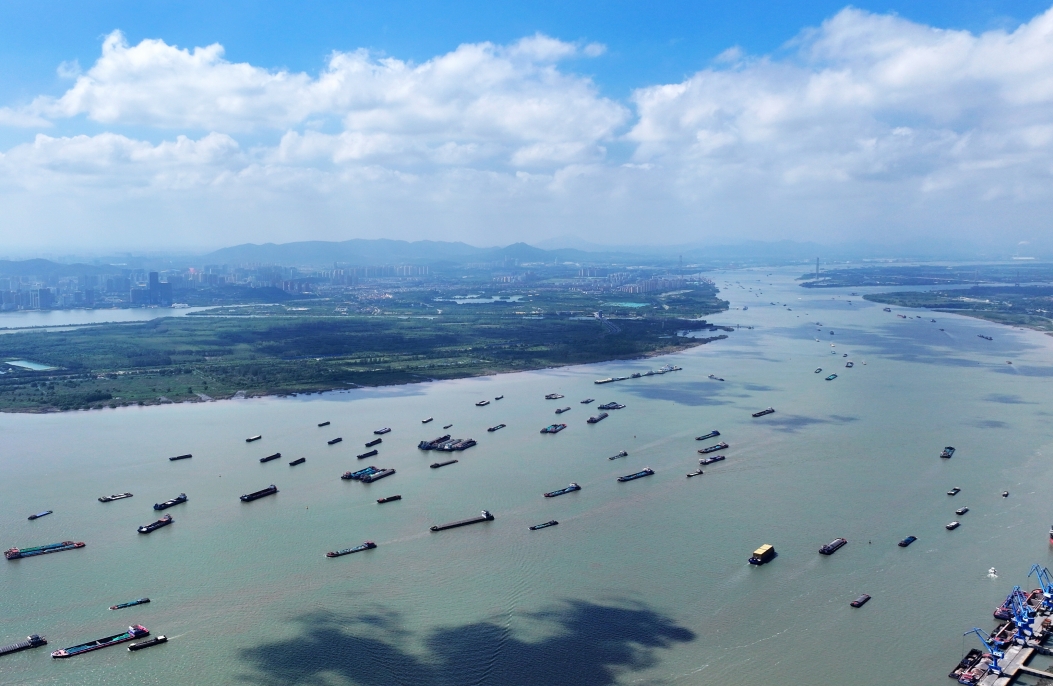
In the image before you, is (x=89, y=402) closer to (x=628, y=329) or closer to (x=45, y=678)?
(x=45, y=678)

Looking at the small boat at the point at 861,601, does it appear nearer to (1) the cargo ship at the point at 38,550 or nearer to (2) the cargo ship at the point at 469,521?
(2) the cargo ship at the point at 469,521

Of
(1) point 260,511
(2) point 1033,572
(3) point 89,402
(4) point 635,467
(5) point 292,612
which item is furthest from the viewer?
(3) point 89,402

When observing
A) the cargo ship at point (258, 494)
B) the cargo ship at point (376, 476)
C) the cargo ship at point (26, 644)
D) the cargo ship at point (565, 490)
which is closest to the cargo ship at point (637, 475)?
the cargo ship at point (565, 490)

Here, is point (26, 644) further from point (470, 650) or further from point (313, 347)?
point (313, 347)

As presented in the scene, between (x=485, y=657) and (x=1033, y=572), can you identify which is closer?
(x=485, y=657)

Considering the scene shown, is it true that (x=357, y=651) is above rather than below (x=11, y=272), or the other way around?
below

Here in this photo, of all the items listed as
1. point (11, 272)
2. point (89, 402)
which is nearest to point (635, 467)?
point (89, 402)

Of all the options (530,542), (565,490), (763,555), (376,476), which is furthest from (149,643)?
(763,555)
